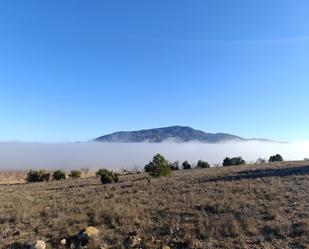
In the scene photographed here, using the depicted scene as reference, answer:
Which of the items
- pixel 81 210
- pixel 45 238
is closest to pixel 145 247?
pixel 45 238

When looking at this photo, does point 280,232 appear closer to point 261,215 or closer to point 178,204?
point 261,215

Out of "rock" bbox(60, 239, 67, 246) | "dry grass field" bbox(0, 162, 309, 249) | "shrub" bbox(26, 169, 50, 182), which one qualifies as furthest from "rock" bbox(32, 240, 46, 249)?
"shrub" bbox(26, 169, 50, 182)

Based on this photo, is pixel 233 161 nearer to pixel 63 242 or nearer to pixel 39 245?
pixel 63 242

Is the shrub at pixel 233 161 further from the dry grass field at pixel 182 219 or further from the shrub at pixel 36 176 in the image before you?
the dry grass field at pixel 182 219

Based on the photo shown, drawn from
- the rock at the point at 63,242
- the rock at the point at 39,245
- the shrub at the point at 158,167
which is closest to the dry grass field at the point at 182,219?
the rock at the point at 63,242

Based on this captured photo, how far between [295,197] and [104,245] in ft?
32.1

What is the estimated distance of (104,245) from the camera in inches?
488

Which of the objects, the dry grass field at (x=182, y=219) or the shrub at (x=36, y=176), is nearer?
the dry grass field at (x=182, y=219)

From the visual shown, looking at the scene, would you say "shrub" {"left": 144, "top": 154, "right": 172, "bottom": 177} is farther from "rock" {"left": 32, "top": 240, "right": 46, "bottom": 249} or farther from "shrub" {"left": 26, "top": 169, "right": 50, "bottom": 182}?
"rock" {"left": 32, "top": 240, "right": 46, "bottom": 249}

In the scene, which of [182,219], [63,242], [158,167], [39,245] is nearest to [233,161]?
[158,167]

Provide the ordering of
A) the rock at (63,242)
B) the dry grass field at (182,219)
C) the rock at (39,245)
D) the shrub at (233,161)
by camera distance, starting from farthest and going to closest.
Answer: the shrub at (233,161)
the rock at (63,242)
the rock at (39,245)
the dry grass field at (182,219)

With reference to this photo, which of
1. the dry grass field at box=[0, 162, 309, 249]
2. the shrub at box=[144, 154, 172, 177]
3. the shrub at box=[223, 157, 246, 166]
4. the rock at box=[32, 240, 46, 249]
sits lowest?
the rock at box=[32, 240, 46, 249]

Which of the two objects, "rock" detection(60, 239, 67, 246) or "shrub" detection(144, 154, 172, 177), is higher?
"shrub" detection(144, 154, 172, 177)

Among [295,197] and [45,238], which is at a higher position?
[295,197]
